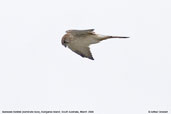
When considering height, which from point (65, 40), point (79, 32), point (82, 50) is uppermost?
point (79, 32)

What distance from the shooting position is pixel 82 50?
1930 cm

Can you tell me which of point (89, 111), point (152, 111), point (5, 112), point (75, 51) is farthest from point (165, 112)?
point (5, 112)

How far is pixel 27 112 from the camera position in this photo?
21203 mm

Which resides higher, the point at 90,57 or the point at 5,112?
the point at 90,57

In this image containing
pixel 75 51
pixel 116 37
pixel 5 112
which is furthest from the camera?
pixel 5 112

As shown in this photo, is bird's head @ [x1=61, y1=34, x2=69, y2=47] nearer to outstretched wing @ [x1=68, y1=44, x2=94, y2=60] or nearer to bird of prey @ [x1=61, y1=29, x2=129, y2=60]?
bird of prey @ [x1=61, y1=29, x2=129, y2=60]

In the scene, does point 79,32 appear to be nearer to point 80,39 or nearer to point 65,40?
point 80,39

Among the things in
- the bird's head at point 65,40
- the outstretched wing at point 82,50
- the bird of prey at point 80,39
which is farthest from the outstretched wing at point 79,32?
the outstretched wing at point 82,50

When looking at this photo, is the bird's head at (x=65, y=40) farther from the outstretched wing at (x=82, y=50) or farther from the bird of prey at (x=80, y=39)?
the outstretched wing at (x=82, y=50)

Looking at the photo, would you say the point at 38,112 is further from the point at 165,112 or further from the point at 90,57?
the point at 165,112

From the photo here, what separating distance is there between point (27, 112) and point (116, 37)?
15.7 ft

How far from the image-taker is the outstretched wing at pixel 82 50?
62.6ft

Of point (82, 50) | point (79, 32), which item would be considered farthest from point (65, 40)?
point (82, 50)

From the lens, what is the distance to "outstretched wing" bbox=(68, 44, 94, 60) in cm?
1909
